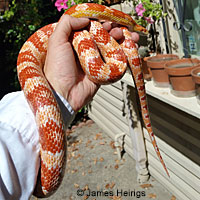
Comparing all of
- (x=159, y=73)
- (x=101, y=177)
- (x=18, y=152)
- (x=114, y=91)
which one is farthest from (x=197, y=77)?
(x=101, y=177)

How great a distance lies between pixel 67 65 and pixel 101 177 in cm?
353

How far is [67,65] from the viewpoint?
220 cm

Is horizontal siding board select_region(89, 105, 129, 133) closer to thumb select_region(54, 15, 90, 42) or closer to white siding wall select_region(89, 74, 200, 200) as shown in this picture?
white siding wall select_region(89, 74, 200, 200)

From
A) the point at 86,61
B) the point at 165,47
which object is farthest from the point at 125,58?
the point at 165,47

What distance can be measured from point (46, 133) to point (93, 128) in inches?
232

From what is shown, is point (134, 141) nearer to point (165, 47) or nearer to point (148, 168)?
point (148, 168)

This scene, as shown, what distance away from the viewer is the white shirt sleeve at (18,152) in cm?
152

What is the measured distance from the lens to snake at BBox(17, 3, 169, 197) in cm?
170

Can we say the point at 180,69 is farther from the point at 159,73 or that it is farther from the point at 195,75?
the point at 159,73

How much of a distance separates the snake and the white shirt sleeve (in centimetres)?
6

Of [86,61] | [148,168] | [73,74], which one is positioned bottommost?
[148,168]

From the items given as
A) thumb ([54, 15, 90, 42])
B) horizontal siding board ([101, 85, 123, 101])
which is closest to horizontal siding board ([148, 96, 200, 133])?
horizontal siding board ([101, 85, 123, 101])

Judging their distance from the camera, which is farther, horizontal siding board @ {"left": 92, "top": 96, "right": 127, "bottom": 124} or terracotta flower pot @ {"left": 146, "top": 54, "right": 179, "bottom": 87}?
horizontal siding board @ {"left": 92, "top": 96, "right": 127, "bottom": 124}

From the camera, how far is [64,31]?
6.64 feet
